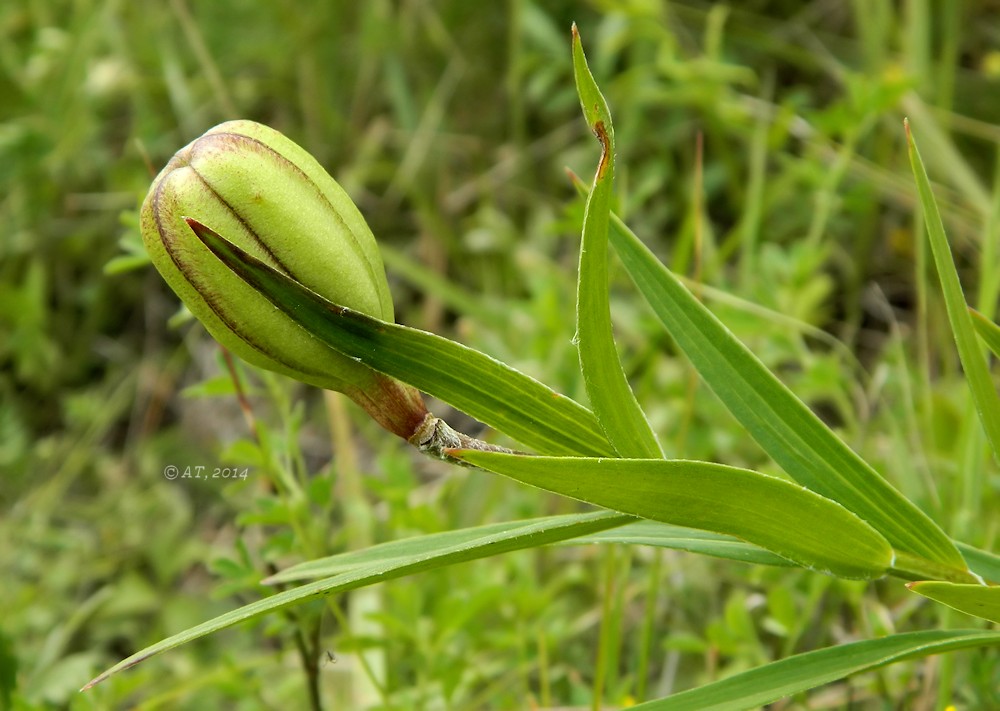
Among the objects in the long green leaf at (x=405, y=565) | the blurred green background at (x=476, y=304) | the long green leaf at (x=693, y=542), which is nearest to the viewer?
the long green leaf at (x=405, y=565)

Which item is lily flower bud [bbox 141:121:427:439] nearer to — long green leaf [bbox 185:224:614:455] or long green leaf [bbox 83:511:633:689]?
long green leaf [bbox 185:224:614:455]

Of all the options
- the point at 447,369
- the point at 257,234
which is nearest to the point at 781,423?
the point at 447,369

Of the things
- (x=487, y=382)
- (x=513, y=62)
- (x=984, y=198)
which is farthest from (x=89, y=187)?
(x=487, y=382)

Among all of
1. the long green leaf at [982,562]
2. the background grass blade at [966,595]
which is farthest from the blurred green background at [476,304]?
the background grass blade at [966,595]

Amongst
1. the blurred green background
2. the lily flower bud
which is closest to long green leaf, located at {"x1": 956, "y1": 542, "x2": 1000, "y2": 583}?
the blurred green background

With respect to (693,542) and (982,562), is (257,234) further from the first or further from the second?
(982,562)

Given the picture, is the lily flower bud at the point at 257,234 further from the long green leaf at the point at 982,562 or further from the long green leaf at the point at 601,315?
the long green leaf at the point at 982,562

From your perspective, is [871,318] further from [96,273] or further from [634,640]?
[96,273]
